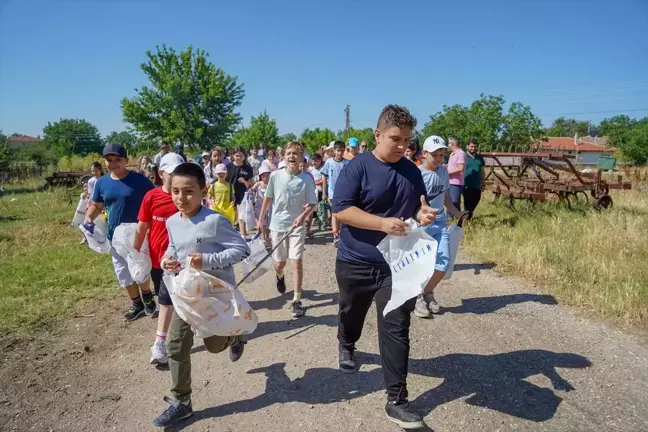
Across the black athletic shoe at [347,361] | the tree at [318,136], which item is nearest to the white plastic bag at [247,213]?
the black athletic shoe at [347,361]

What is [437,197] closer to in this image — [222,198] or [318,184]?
[222,198]

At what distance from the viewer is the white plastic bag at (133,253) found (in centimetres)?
431

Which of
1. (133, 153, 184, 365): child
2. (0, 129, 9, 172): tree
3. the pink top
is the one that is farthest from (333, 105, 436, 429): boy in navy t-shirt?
(0, 129, 9, 172): tree

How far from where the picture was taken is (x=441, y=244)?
15.3ft

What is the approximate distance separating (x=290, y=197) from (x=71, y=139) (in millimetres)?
83920

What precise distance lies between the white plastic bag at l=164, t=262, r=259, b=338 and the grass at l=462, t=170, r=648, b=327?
4.22 m

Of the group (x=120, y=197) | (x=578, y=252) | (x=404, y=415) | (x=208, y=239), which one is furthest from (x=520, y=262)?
(x=120, y=197)

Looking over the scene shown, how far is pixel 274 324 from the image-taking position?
459cm

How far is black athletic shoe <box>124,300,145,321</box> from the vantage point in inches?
188

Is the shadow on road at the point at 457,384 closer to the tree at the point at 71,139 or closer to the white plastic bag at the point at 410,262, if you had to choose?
the white plastic bag at the point at 410,262

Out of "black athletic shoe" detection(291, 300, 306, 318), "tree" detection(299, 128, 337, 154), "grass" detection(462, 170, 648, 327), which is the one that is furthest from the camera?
"tree" detection(299, 128, 337, 154)

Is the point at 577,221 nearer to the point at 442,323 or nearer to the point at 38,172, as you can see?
the point at 442,323

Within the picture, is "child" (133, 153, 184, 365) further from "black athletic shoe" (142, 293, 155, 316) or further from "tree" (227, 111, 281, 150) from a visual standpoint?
"tree" (227, 111, 281, 150)

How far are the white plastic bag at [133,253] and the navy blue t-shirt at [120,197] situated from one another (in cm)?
16
